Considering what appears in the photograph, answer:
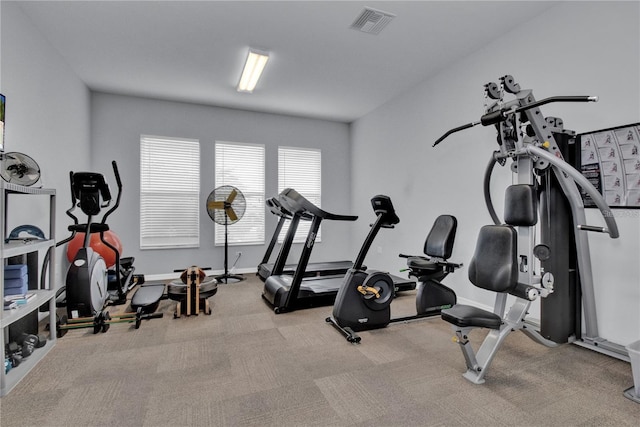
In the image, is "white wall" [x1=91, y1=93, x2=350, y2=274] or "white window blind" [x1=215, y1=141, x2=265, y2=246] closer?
"white wall" [x1=91, y1=93, x2=350, y2=274]

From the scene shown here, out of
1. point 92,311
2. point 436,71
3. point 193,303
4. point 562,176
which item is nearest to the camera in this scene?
point 562,176

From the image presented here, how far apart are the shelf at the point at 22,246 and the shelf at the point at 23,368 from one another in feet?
2.40

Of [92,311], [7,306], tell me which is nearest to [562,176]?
[7,306]

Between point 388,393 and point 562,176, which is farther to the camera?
point 562,176

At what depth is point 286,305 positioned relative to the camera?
3.46 meters

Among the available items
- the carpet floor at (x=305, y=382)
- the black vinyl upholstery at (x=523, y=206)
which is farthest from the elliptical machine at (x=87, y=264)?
the black vinyl upholstery at (x=523, y=206)

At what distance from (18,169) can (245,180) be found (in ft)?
10.8

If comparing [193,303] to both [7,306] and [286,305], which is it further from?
[7,306]

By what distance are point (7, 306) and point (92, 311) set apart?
0.99 meters

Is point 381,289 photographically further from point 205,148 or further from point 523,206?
point 205,148

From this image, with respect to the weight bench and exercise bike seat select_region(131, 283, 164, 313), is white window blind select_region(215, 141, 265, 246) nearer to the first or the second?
exercise bike seat select_region(131, 283, 164, 313)

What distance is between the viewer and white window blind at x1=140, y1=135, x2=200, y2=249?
5.06m

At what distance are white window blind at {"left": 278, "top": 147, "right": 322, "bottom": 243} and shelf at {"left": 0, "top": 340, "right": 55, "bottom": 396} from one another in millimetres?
3744

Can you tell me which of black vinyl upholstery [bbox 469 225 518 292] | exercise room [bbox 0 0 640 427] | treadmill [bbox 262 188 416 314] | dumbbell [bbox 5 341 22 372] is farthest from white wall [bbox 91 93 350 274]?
black vinyl upholstery [bbox 469 225 518 292]
